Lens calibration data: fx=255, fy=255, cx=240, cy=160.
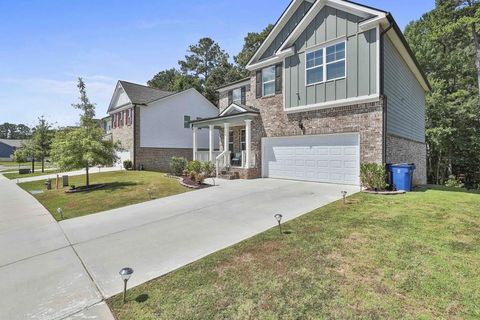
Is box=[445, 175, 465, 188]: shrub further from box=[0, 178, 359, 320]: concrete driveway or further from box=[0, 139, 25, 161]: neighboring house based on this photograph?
box=[0, 139, 25, 161]: neighboring house

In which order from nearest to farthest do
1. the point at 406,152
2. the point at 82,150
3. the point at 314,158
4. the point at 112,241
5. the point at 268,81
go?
the point at 112,241
the point at 314,158
the point at 406,152
the point at 82,150
the point at 268,81

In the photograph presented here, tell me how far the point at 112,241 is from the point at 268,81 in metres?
11.6

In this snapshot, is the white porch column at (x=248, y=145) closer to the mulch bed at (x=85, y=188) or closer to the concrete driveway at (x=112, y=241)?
the concrete driveway at (x=112, y=241)

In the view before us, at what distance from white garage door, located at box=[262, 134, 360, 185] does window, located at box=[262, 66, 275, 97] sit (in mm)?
2693

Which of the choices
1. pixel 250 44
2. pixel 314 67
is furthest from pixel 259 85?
pixel 250 44

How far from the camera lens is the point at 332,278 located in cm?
362

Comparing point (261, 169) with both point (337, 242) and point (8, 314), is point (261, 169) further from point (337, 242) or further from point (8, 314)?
point (8, 314)

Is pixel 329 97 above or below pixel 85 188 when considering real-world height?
above

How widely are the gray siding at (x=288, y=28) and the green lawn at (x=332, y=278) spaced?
1131cm

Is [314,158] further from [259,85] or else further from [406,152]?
[259,85]

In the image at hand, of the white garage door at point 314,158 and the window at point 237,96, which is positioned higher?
the window at point 237,96

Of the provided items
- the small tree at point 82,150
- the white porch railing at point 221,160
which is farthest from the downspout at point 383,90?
the small tree at point 82,150

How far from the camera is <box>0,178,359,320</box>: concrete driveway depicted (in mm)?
3645

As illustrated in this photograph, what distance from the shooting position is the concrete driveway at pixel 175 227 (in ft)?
15.0
